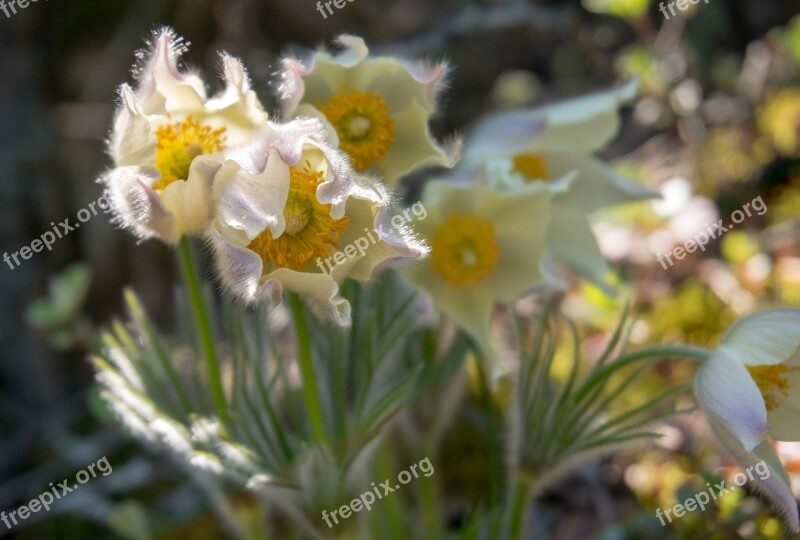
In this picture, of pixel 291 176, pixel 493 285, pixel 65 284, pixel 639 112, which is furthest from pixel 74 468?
pixel 639 112

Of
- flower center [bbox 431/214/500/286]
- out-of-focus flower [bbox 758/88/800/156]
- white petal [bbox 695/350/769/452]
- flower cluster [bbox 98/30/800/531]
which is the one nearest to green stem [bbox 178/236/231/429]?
flower cluster [bbox 98/30/800/531]

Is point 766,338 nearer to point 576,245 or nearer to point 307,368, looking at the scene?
point 576,245

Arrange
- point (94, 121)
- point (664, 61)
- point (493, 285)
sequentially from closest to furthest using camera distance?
point (493, 285) < point (664, 61) < point (94, 121)

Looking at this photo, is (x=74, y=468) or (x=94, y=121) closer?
(x=74, y=468)

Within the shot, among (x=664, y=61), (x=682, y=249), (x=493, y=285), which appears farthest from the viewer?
(x=664, y=61)

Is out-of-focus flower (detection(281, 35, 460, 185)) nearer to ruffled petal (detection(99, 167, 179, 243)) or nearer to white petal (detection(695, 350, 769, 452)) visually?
ruffled petal (detection(99, 167, 179, 243))

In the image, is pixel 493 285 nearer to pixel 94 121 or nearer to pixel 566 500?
pixel 566 500
